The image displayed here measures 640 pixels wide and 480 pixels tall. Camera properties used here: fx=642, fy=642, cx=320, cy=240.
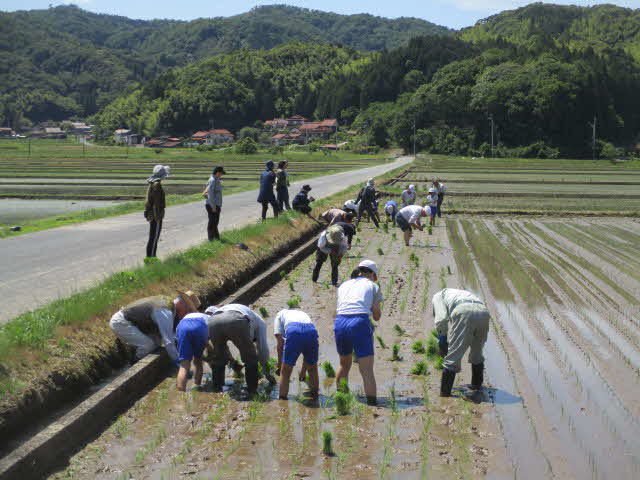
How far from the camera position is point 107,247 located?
14.0 meters

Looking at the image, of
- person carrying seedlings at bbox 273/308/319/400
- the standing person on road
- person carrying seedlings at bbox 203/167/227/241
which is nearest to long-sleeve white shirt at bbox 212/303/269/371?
person carrying seedlings at bbox 273/308/319/400

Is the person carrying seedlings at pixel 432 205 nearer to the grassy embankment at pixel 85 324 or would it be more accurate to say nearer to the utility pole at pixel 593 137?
the grassy embankment at pixel 85 324

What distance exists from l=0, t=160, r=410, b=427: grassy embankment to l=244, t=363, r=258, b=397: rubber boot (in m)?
1.68

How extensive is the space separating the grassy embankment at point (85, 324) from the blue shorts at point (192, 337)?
1.04m

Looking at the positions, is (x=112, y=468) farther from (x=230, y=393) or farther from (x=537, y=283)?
(x=537, y=283)

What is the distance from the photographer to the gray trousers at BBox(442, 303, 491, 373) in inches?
256

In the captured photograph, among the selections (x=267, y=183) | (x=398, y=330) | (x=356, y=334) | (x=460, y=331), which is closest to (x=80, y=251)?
(x=267, y=183)

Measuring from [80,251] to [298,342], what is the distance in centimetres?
868

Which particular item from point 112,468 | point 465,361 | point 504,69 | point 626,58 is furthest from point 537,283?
point 626,58

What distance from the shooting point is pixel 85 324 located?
24.2 ft

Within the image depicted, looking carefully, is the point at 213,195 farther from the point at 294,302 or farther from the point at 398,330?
the point at 398,330

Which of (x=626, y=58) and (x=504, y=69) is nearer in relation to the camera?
(x=504, y=69)

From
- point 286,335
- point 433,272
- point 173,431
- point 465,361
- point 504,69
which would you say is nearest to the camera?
point 173,431

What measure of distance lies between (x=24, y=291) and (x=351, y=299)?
563 cm
